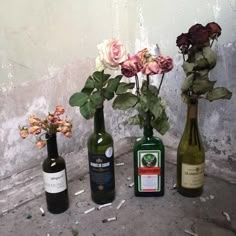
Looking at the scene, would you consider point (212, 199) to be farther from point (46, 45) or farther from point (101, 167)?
point (46, 45)

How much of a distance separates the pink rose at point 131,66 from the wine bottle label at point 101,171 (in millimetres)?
191

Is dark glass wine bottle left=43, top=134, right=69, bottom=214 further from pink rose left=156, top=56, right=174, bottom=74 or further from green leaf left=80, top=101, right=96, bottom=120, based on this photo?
pink rose left=156, top=56, right=174, bottom=74

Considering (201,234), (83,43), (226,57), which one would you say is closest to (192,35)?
(226,57)

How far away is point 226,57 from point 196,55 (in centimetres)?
15

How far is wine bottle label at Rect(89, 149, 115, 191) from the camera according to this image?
0.94m

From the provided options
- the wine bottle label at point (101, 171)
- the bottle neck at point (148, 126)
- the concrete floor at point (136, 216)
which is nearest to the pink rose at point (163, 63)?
the bottle neck at point (148, 126)

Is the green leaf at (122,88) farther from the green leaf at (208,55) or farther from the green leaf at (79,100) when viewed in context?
the green leaf at (208,55)

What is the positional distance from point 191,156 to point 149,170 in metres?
0.11

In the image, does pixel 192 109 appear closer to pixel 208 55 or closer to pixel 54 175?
pixel 208 55

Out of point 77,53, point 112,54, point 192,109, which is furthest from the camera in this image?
point 77,53

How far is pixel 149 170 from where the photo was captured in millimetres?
987

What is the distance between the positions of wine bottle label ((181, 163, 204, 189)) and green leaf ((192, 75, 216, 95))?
0.19 m

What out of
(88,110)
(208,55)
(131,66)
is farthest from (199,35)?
(88,110)

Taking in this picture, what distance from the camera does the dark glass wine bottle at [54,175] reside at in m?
0.92
